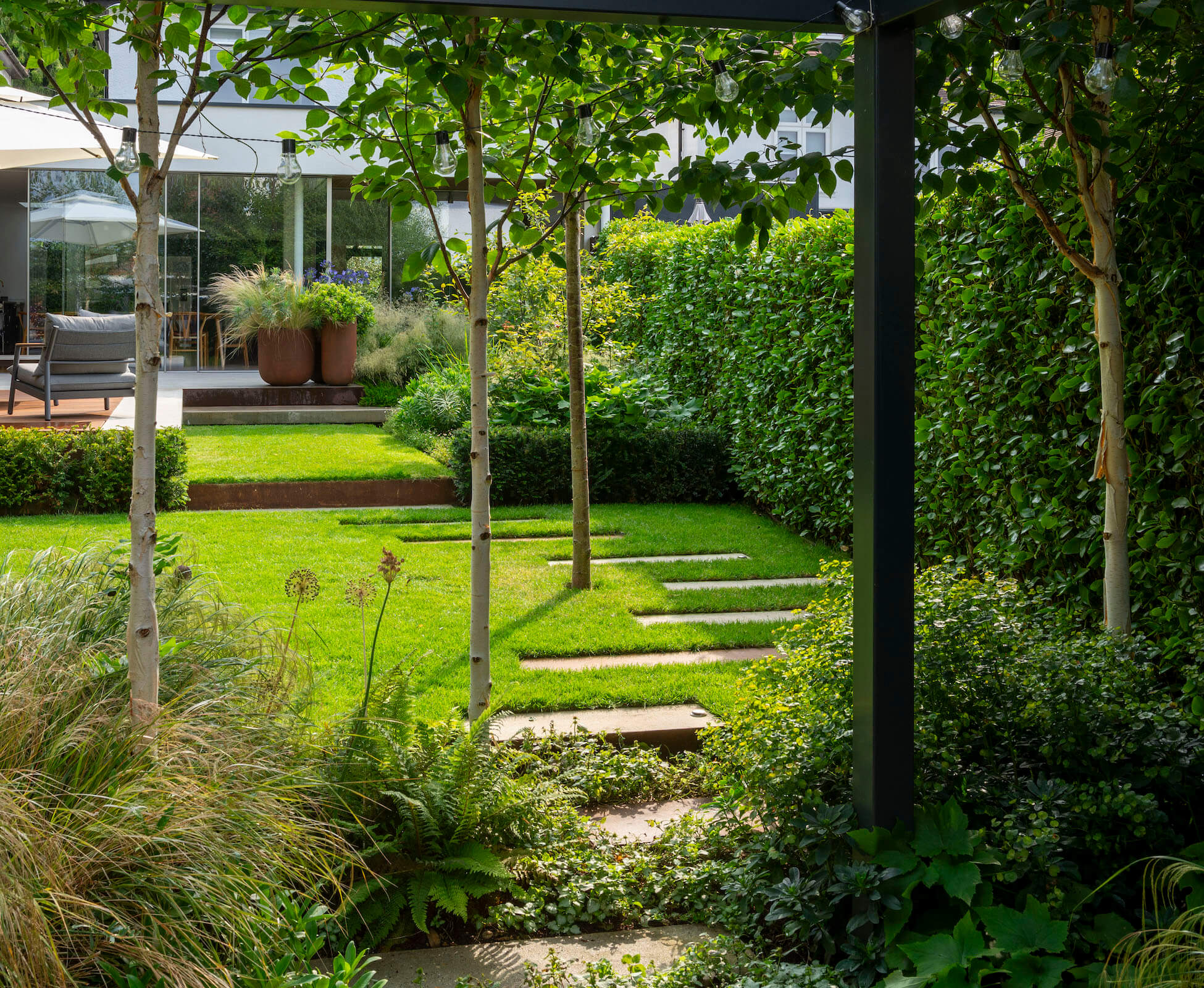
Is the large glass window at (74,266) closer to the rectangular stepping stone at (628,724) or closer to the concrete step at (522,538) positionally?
the concrete step at (522,538)

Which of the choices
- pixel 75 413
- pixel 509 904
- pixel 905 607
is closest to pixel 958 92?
pixel 905 607

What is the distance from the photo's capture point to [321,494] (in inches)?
325

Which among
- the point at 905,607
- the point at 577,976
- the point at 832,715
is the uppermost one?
the point at 905,607

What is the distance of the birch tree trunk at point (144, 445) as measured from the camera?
8.90ft

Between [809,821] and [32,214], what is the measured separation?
1567 cm

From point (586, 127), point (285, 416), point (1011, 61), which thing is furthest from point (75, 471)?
point (1011, 61)

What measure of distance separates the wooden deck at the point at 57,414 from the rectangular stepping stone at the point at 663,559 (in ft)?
14.0

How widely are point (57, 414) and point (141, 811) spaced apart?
30.5 ft

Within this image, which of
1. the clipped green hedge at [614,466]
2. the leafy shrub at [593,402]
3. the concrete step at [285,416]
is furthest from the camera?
the concrete step at [285,416]

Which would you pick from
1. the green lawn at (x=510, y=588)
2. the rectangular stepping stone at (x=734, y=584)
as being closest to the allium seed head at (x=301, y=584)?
the green lawn at (x=510, y=588)

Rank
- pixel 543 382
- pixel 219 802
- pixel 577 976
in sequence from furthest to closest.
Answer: pixel 543 382 → pixel 577 976 → pixel 219 802

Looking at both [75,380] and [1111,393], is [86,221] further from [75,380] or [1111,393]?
[1111,393]

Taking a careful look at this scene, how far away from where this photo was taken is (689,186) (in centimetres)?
317

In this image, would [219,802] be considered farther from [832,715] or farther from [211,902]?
[832,715]
